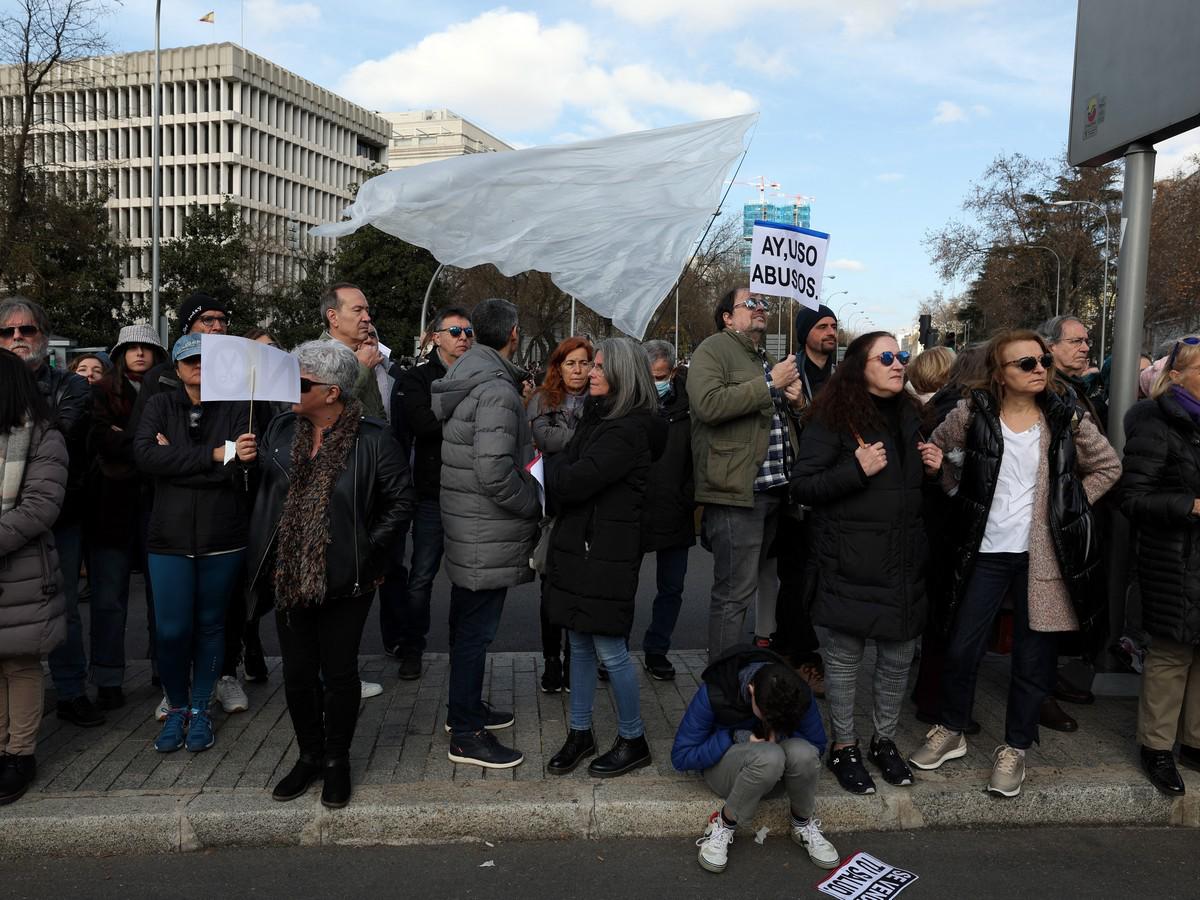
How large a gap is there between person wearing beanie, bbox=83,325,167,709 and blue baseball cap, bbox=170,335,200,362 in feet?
2.24

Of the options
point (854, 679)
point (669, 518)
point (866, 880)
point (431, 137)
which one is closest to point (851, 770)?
point (854, 679)

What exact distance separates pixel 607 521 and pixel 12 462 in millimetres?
2387

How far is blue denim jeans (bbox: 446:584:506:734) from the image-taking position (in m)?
4.32

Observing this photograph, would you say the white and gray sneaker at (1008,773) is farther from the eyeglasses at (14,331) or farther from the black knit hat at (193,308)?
the eyeglasses at (14,331)

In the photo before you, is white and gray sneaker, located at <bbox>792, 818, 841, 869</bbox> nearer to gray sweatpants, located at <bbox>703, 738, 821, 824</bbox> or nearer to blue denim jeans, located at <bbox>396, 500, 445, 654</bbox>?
gray sweatpants, located at <bbox>703, 738, 821, 824</bbox>

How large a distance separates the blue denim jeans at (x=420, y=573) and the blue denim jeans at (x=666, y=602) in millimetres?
1261

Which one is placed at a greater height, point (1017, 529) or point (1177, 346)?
point (1177, 346)

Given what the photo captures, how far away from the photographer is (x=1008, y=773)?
13.4 feet

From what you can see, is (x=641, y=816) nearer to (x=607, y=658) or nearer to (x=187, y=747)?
(x=607, y=658)

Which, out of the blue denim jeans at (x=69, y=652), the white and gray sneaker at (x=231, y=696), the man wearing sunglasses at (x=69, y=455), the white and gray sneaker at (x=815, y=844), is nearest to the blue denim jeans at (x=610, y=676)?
the white and gray sneaker at (x=815, y=844)

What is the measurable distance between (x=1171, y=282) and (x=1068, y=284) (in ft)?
49.9

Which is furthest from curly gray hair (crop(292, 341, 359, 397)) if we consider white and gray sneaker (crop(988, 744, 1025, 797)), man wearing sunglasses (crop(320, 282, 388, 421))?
white and gray sneaker (crop(988, 744, 1025, 797))

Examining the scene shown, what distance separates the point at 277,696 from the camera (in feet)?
17.1

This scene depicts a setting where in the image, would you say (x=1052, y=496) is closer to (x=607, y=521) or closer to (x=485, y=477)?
(x=607, y=521)
